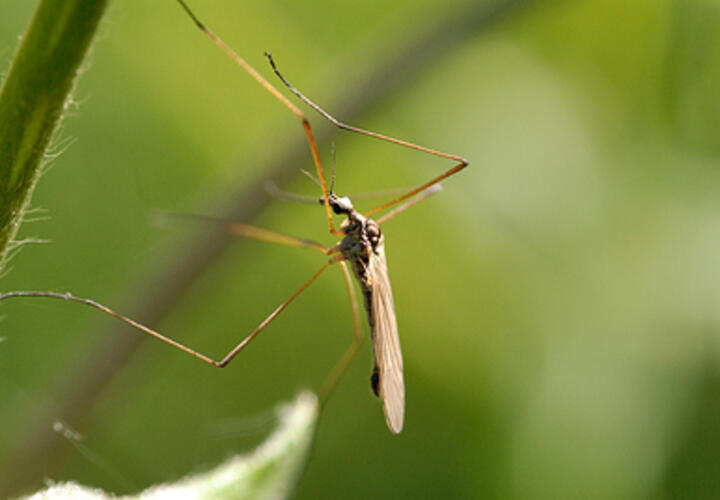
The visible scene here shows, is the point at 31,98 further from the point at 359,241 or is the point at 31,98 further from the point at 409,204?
the point at 409,204

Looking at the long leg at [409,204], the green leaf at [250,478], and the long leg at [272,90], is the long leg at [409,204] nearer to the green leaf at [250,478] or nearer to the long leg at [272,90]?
the long leg at [272,90]

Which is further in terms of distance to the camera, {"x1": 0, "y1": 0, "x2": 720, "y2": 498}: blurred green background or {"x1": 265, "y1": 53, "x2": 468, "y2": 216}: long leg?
{"x1": 0, "y1": 0, "x2": 720, "y2": 498}: blurred green background

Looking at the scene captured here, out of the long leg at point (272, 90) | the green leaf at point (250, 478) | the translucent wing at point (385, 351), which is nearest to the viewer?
the green leaf at point (250, 478)

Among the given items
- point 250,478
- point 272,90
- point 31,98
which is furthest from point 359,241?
point 31,98

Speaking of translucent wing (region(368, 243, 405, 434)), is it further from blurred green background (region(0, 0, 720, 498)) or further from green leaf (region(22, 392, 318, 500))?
blurred green background (region(0, 0, 720, 498))

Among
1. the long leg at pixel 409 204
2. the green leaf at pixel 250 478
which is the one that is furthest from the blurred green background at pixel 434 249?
the green leaf at pixel 250 478

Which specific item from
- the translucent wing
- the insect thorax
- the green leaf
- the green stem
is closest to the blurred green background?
the insect thorax
